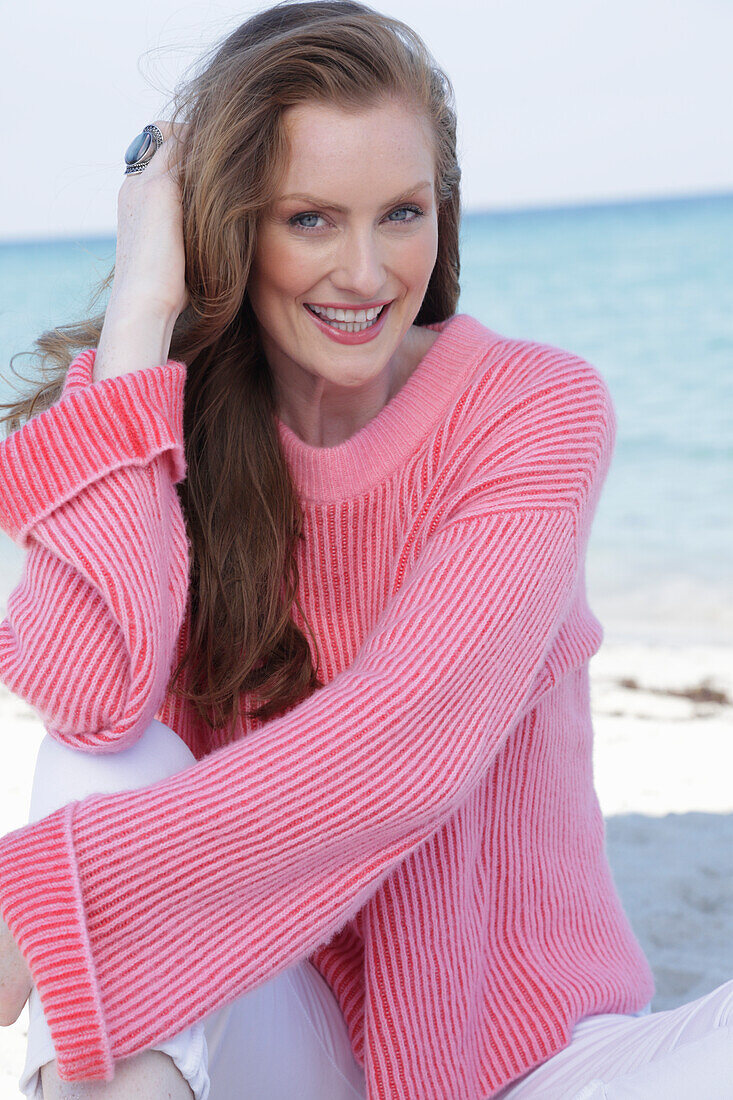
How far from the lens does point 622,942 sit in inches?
70.4

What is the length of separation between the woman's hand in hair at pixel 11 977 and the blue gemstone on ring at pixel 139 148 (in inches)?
44.4

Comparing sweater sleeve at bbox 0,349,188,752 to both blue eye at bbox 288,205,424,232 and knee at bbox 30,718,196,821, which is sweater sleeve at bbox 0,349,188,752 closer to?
knee at bbox 30,718,196,821

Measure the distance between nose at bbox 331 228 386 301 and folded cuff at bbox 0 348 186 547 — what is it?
312mm

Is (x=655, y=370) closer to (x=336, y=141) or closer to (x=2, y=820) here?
(x=2, y=820)

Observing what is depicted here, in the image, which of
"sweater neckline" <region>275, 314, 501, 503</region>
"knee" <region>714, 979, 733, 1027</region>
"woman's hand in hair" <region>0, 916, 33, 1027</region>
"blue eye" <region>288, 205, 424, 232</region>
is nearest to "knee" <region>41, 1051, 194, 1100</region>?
"woman's hand in hair" <region>0, 916, 33, 1027</region>

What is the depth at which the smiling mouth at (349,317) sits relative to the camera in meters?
1.76

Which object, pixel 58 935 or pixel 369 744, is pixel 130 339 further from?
pixel 58 935

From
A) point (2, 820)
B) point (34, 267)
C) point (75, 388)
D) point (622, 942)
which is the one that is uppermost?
point (75, 388)

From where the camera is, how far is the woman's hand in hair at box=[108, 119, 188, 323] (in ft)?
5.67

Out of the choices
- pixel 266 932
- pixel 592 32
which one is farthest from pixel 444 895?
pixel 592 32

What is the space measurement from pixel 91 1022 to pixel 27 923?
123 mm

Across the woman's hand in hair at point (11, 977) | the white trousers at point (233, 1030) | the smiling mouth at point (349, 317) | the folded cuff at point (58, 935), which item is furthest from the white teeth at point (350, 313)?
the woman's hand in hair at point (11, 977)

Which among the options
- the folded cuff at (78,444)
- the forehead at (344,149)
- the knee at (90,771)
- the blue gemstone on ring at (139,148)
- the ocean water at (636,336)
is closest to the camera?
the knee at (90,771)

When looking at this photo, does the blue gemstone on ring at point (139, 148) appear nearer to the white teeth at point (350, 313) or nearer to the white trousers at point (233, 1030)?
the white teeth at point (350, 313)
